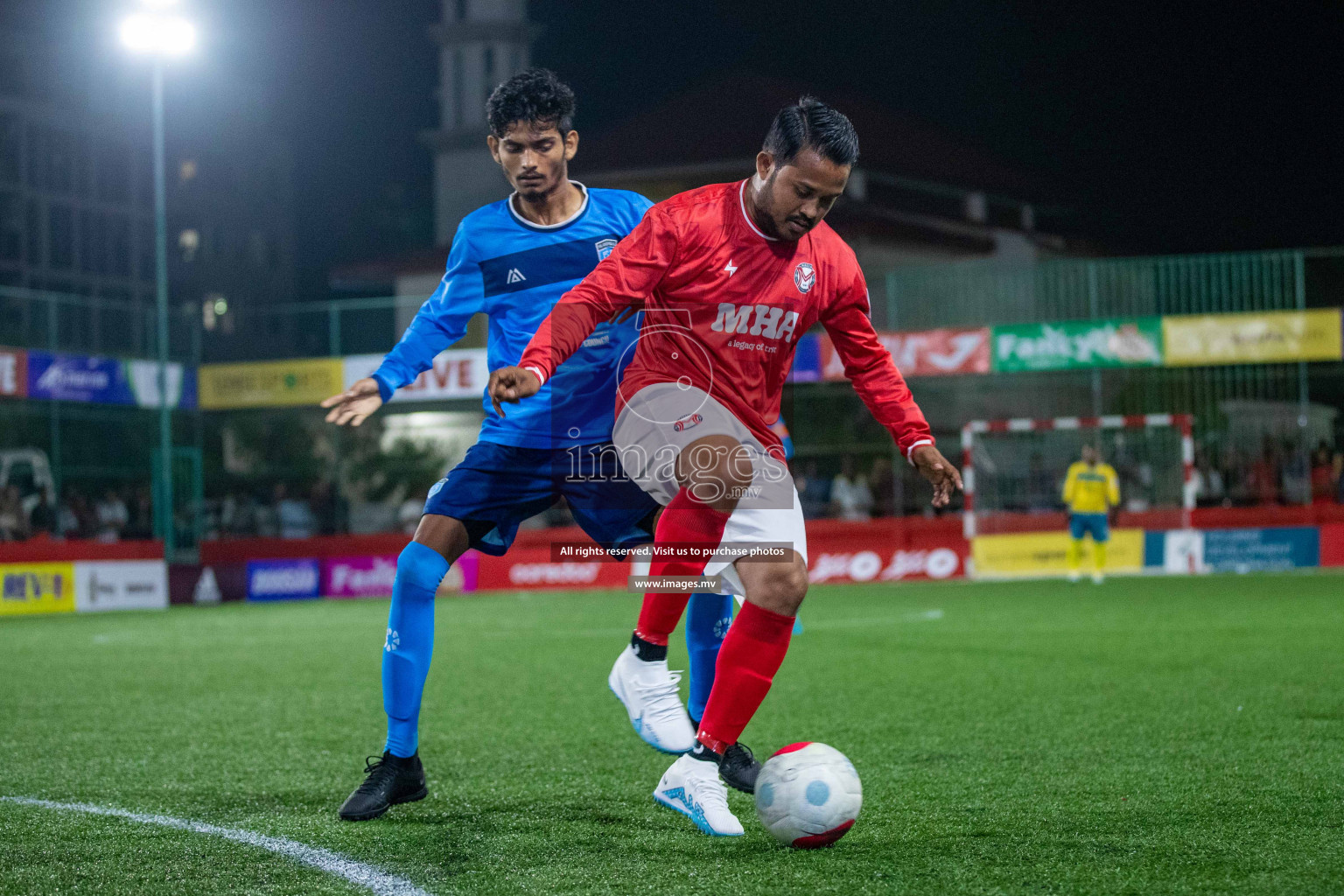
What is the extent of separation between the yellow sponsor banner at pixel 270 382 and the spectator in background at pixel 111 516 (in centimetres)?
312

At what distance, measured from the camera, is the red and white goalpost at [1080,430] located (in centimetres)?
1981

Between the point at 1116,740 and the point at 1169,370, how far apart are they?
16.9 metres

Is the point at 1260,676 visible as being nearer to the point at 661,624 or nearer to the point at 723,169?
the point at 661,624

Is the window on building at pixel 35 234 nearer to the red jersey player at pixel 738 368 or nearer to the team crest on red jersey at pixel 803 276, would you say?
the red jersey player at pixel 738 368

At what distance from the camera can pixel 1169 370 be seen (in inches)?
838

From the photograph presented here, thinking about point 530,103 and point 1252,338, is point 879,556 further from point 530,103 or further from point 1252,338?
point 530,103

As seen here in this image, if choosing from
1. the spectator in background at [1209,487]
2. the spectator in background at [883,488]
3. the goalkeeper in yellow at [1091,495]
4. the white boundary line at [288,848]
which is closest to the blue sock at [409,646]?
the white boundary line at [288,848]

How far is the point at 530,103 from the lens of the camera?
4.63 metres

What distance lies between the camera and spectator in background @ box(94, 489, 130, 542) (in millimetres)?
22531

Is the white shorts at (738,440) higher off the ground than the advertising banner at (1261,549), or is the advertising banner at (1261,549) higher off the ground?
the white shorts at (738,440)

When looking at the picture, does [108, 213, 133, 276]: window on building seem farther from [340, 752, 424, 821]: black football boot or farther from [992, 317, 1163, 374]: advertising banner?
[340, 752, 424, 821]: black football boot

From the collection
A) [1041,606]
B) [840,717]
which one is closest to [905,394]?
[840,717]

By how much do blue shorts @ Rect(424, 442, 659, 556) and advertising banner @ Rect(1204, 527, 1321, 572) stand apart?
55.5ft

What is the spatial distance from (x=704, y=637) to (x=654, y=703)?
361 millimetres
